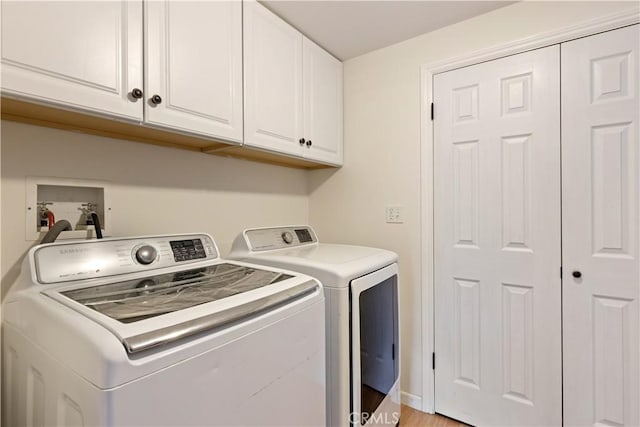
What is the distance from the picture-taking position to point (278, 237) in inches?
72.9

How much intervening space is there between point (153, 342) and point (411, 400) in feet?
6.02

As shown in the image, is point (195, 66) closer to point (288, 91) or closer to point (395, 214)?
point (288, 91)

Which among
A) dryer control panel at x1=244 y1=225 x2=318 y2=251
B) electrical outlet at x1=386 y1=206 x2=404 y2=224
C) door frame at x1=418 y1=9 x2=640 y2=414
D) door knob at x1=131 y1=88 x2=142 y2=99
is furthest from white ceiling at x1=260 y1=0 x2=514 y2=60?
dryer control panel at x1=244 y1=225 x2=318 y2=251

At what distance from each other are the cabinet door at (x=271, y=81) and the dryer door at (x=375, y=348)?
861 mm

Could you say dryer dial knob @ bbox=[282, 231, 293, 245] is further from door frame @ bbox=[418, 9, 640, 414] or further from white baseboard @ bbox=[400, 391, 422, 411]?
white baseboard @ bbox=[400, 391, 422, 411]

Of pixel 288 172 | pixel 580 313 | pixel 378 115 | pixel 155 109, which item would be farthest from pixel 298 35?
pixel 580 313

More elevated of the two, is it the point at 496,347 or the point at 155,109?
the point at 155,109

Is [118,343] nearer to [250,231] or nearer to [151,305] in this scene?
[151,305]

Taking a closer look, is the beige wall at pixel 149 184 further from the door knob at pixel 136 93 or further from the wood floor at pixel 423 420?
the wood floor at pixel 423 420

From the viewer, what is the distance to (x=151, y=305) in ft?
2.68

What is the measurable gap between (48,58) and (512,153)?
1.96 meters

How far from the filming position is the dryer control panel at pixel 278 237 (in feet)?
5.53

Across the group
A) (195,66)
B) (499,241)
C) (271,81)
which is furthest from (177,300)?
(499,241)

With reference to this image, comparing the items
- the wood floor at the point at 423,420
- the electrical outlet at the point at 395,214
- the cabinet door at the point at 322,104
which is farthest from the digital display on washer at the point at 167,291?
the wood floor at the point at 423,420
